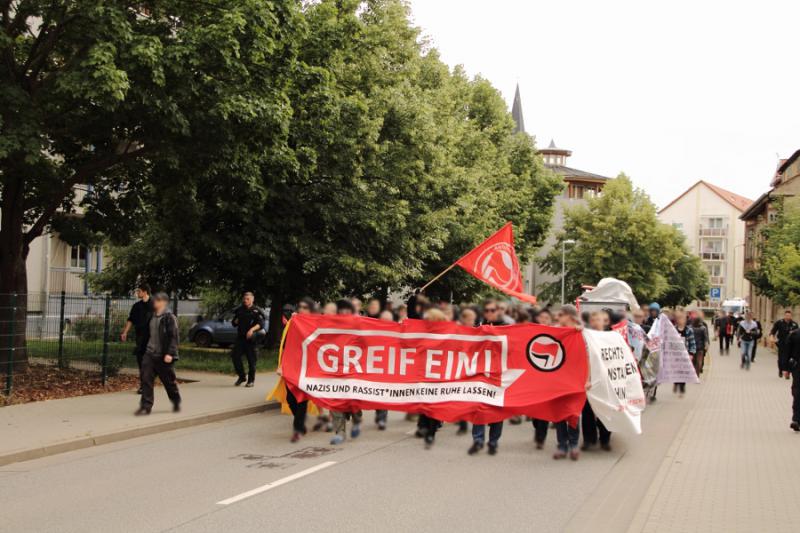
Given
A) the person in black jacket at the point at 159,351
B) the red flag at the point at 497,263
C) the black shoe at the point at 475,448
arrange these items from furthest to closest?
the red flag at the point at 497,263 < the person in black jacket at the point at 159,351 < the black shoe at the point at 475,448

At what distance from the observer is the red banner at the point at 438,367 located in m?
10.7

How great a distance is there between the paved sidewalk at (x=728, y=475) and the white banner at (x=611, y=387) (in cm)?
70

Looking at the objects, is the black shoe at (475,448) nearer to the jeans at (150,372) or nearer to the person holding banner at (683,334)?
the jeans at (150,372)

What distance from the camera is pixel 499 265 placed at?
17.9 m

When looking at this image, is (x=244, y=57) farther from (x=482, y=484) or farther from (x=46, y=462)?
(x=482, y=484)

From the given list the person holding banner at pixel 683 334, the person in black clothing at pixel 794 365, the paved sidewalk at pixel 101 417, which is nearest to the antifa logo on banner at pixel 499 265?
the person holding banner at pixel 683 334

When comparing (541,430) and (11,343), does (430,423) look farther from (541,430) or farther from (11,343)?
(11,343)

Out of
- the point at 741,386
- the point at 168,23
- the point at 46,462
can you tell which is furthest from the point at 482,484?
the point at 741,386

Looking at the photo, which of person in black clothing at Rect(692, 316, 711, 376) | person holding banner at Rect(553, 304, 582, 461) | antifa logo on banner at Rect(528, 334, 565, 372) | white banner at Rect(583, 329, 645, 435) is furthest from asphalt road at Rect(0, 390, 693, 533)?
person in black clothing at Rect(692, 316, 711, 376)

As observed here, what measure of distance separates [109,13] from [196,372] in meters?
9.38

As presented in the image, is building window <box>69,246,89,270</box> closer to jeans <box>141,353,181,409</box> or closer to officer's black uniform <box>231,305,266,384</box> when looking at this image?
officer's black uniform <box>231,305,266,384</box>

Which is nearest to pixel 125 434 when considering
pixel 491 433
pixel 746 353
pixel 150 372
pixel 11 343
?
pixel 150 372

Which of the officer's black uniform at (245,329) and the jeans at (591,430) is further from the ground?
the officer's black uniform at (245,329)

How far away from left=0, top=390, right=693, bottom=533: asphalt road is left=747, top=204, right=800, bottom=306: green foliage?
2400 centimetres
